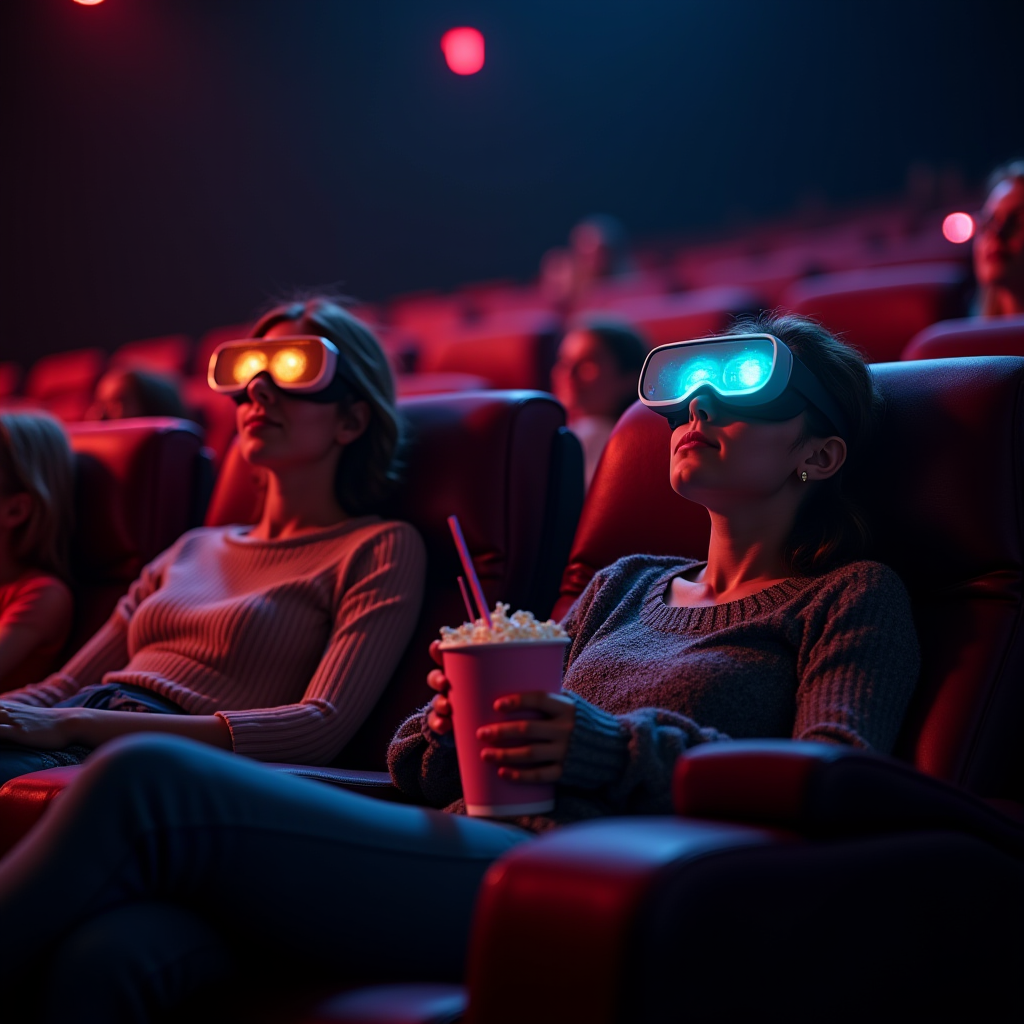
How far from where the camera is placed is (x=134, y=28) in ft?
17.2

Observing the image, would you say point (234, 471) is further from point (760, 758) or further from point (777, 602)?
point (760, 758)

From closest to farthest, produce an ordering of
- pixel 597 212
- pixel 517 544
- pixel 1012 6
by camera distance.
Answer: pixel 517 544 < pixel 1012 6 < pixel 597 212

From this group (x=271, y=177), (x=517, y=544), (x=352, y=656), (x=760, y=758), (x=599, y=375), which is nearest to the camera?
(x=760, y=758)

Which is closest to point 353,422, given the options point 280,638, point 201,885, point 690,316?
point 280,638

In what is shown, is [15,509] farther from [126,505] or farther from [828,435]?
[828,435]

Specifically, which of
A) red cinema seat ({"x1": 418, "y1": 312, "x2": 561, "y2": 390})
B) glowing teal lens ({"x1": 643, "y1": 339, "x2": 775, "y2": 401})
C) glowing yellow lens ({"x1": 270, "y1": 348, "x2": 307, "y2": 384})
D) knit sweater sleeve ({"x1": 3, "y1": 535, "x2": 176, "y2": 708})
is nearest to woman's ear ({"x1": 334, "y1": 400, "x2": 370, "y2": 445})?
glowing yellow lens ({"x1": 270, "y1": 348, "x2": 307, "y2": 384})

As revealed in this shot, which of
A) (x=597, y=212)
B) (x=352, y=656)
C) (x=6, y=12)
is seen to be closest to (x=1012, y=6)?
(x=597, y=212)

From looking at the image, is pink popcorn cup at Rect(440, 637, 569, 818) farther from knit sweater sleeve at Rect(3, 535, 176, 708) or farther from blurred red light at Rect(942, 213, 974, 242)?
blurred red light at Rect(942, 213, 974, 242)

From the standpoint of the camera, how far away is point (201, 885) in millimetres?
935

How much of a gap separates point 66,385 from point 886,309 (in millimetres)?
3456

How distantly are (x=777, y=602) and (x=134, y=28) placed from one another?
5.00m

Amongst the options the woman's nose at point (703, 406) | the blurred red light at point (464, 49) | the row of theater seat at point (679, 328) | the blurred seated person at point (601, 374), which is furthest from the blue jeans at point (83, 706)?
the blurred red light at point (464, 49)

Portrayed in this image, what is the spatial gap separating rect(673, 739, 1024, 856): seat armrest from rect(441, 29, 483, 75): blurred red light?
5674mm

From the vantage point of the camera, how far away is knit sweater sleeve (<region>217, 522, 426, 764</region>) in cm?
153
